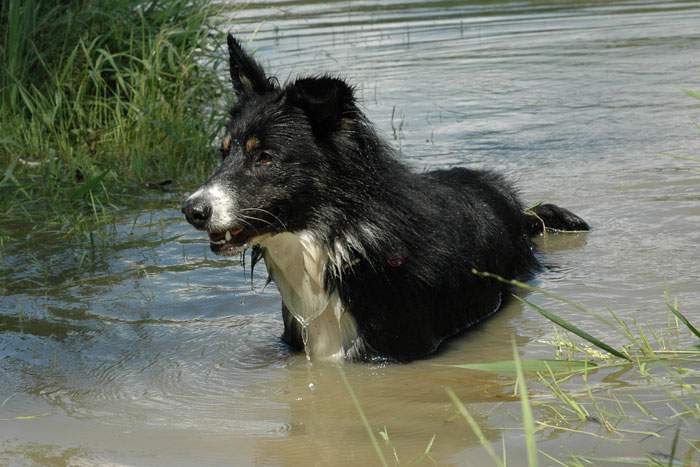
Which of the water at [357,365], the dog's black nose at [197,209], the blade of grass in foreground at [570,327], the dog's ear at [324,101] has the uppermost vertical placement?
the dog's ear at [324,101]

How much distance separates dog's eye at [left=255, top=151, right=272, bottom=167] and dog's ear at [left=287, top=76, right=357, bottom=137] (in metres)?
0.25

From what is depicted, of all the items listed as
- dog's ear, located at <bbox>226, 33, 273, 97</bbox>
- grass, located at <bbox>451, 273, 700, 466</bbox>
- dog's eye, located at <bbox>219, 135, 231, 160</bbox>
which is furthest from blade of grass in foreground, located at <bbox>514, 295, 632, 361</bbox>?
dog's ear, located at <bbox>226, 33, 273, 97</bbox>

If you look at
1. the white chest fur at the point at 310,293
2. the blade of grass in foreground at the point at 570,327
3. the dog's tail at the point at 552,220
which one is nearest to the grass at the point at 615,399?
the blade of grass in foreground at the point at 570,327

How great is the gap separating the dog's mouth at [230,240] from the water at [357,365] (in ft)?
2.13

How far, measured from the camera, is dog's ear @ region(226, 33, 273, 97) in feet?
17.8

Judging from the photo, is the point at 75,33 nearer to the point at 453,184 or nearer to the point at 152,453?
the point at 453,184

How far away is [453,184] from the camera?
20.8 ft

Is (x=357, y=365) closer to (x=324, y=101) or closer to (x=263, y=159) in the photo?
(x=263, y=159)

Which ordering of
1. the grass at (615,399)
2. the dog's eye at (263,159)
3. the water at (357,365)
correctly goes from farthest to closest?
the dog's eye at (263,159), the water at (357,365), the grass at (615,399)

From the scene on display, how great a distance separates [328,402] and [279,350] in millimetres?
840

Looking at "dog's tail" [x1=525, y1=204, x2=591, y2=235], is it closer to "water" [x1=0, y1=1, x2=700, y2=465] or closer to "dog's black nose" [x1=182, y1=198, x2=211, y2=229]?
"water" [x1=0, y1=1, x2=700, y2=465]

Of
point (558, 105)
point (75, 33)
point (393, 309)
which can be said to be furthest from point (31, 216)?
point (558, 105)

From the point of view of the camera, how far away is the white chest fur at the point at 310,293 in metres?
5.21

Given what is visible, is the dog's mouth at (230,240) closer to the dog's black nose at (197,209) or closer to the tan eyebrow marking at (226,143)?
the dog's black nose at (197,209)
